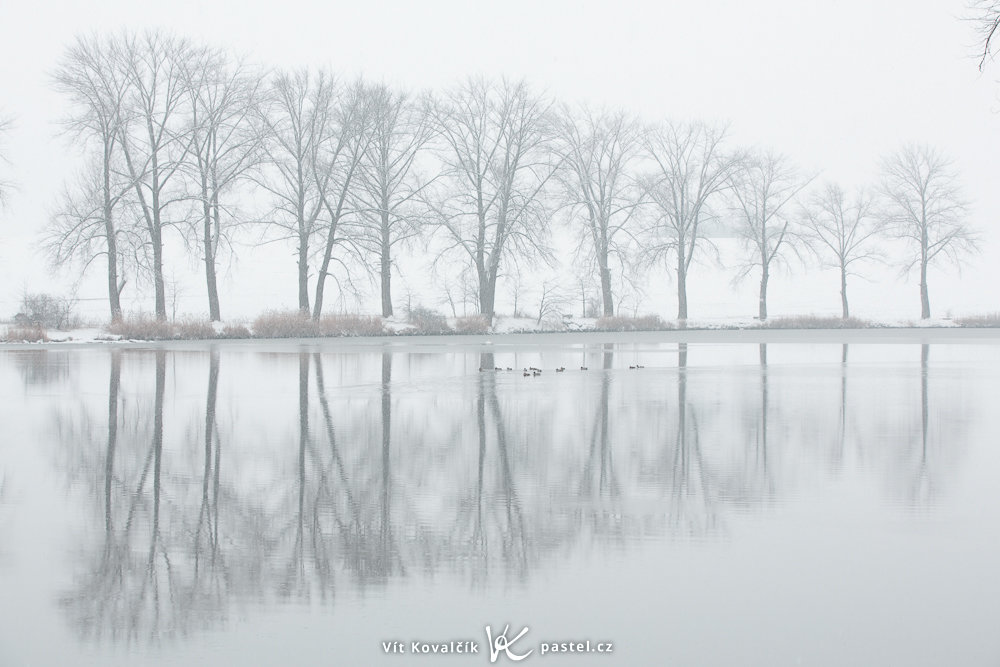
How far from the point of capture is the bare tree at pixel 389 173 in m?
47.4

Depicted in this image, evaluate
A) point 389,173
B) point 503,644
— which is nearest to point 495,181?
point 389,173

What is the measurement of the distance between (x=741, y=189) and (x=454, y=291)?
65.0 ft

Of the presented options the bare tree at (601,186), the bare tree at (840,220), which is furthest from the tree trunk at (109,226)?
the bare tree at (840,220)

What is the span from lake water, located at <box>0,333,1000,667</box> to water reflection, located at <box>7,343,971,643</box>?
0.04 meters

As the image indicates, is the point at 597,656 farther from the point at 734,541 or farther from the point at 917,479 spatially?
the point at 917,479


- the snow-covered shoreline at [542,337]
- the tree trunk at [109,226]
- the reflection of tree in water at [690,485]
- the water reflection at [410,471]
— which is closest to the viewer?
the water reflection at [410,471]

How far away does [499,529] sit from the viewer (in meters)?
7.73

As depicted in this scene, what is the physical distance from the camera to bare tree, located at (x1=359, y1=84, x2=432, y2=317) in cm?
4738

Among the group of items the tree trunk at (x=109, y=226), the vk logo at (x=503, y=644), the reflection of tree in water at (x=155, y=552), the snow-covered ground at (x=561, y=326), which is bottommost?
the vk logo at (x=503, y=644)

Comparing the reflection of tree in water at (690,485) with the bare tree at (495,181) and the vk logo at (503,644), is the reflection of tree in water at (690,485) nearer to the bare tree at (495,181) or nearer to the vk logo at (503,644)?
the vk logo at (503,644)

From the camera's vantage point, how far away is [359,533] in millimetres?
7605

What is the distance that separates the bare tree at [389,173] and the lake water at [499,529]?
3153 cm

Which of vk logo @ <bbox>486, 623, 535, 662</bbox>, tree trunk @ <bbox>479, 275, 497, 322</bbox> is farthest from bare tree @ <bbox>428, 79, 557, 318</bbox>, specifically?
vk logo @ <bbox>486, 623, 535, 662</bbox>

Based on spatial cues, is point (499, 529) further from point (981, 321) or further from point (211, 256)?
point (981, 321)
